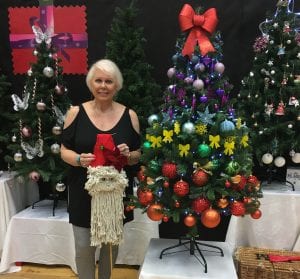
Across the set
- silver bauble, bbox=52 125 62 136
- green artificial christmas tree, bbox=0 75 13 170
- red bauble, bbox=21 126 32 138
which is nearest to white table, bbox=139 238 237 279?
silver bauble, bbox=52 125 62 136

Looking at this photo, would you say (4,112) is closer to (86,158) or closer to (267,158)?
(86,158)

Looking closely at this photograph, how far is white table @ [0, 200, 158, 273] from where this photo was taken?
9.14 feet

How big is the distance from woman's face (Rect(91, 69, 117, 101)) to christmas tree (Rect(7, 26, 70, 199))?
2.74ft

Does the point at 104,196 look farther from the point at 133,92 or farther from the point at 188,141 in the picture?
the point at 133,92

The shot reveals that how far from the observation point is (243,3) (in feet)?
9.55

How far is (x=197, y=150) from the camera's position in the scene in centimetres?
177

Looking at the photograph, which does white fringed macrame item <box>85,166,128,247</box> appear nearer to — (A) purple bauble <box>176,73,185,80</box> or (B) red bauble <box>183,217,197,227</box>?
(B) red bauble <box>183,217,197,227</box>

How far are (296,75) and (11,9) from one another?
8.52ft

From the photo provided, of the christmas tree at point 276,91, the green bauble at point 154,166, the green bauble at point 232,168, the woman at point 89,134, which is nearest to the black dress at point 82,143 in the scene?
the woman at point 89,134

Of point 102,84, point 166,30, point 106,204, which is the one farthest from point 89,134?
point 166,30

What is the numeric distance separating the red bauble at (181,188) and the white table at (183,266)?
1.48ft

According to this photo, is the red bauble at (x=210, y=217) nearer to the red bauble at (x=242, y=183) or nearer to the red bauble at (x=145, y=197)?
the red bauble at (x=242, y=183)

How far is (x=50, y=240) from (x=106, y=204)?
46.2 inches

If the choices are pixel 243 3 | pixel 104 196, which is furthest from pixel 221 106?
pixel 243 3
